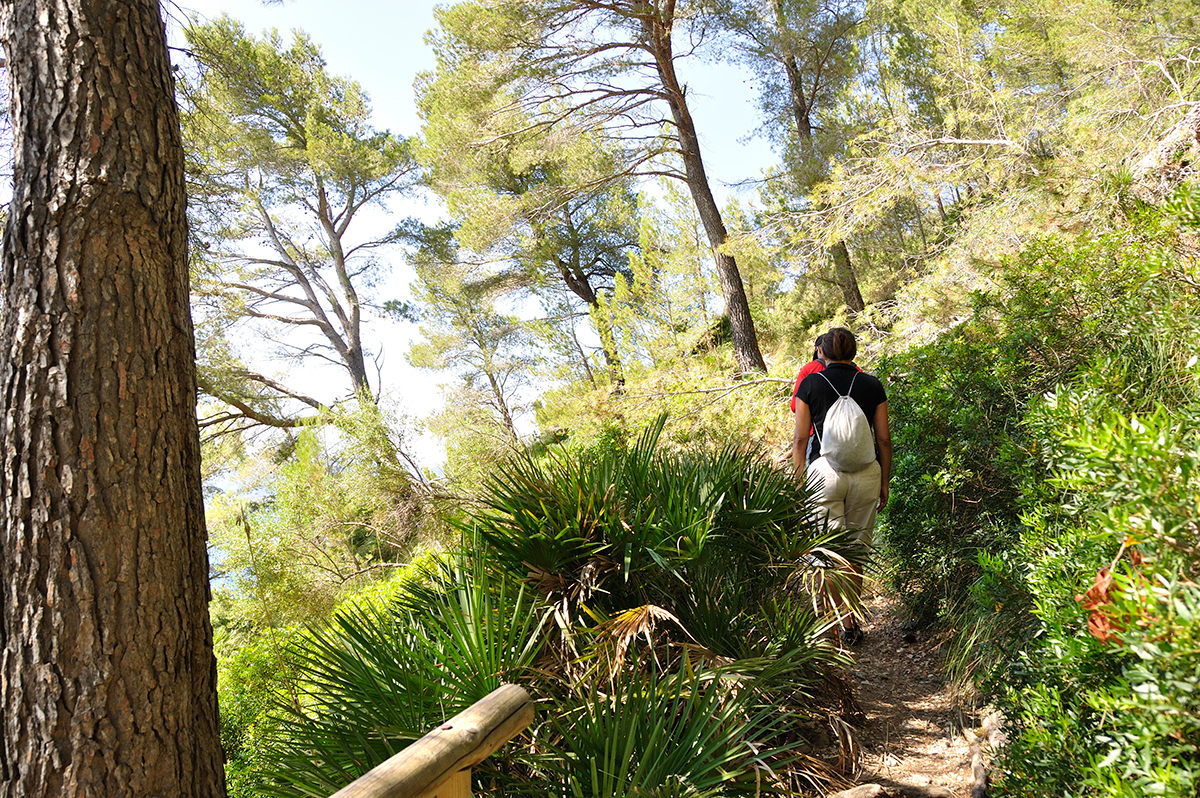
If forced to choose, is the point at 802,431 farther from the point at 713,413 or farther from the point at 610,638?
the point at 713,413

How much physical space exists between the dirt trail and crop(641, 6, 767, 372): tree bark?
5.67 m

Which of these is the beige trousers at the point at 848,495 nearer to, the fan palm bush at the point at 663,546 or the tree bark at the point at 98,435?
the fan palm bush at the point at 663,546

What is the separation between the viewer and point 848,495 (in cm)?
416

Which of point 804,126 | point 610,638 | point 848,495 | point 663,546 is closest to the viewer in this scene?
point 610,638

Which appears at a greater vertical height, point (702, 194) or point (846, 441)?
point (702, 194)

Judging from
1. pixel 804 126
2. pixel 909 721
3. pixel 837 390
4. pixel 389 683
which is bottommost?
pixel 909 721

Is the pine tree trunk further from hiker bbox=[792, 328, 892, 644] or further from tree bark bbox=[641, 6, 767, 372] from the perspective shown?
hiker bbox=[792, 328, 892, 644]

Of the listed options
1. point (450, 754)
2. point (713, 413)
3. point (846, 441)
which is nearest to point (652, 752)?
point (450, 754)

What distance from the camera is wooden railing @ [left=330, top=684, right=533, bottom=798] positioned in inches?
58.4

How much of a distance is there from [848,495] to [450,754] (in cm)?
315

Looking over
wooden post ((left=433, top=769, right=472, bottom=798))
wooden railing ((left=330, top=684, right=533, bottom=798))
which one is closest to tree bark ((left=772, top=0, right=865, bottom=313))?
wooden railing ((left=330, top=684, right=533, bottom=798))

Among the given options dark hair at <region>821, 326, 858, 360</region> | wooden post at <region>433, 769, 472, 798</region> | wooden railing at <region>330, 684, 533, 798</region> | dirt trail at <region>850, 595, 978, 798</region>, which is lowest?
dirt trail at <region>850, 595, 978, 798</region>

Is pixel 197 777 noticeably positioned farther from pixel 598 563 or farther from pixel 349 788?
pixel 598 563

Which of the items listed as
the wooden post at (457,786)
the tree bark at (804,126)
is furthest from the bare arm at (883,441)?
the tree bark at (804,126)
